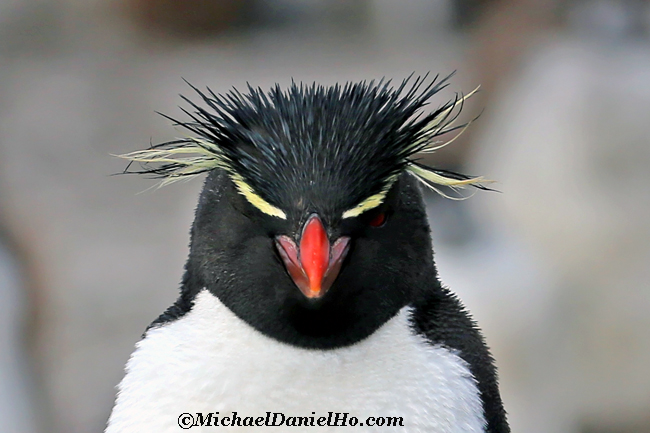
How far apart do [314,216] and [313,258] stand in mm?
38

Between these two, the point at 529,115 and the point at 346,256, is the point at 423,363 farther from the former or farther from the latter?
the point at 529,115

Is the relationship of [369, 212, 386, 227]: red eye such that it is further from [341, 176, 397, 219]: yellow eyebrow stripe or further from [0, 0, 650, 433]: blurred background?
[0, 0, 650, 433]: blurred background

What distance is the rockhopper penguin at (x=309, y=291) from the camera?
19.6 inches

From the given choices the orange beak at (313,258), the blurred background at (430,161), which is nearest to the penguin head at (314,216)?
the orange beak at (313,258)

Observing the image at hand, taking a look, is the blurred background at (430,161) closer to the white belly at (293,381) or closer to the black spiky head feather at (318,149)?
the white belly at (293,381)

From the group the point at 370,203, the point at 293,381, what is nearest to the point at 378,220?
the point at 370,203

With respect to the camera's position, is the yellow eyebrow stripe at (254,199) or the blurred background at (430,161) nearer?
the yellow eyebrow stripe at (254,199)

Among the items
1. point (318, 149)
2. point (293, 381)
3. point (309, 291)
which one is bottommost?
point (293, 381)

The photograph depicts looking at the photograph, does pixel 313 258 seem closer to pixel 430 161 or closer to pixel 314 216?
pixel 314 216

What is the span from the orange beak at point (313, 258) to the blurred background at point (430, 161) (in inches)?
45.1

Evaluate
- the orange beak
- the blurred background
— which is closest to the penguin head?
the orange beak

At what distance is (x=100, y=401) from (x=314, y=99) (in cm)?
135

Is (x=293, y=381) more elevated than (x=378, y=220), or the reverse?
(x=378, y=220)

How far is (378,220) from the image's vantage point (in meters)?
0.53
